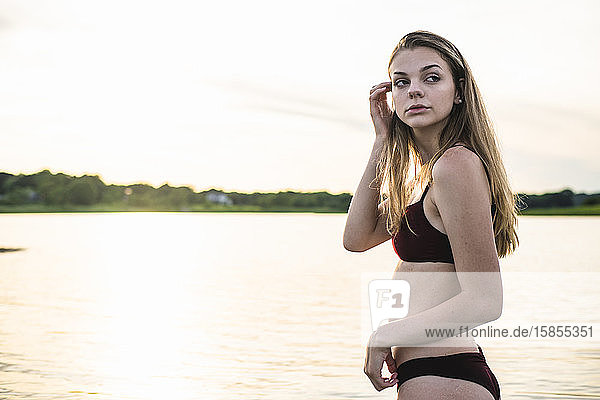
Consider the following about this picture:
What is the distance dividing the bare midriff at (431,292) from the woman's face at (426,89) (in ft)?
1.37

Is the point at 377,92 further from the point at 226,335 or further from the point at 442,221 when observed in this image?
the point at 226,335

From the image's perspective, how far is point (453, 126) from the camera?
8.28ft

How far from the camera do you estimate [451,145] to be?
2.45 m

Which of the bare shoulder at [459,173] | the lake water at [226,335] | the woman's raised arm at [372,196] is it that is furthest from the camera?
the lake water at [226,335]

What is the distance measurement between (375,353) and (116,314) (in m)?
18.4

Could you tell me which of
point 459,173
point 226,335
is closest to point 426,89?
point 459,173

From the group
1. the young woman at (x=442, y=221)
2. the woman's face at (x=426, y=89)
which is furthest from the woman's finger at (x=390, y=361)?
the woman's face at (x=426, y=89)

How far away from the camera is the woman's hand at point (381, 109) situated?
2.79m

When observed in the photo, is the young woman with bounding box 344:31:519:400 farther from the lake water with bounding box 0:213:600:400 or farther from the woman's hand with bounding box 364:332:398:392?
the lake water with bounding box 0:213:600:400

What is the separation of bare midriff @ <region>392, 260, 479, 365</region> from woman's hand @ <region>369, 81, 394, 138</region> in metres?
0.48

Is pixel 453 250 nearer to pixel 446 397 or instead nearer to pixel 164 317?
pixel 446 397

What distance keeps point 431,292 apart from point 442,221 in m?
0.22

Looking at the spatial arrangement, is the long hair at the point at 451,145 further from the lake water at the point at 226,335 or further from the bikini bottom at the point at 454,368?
the lake water at the point at 226,335

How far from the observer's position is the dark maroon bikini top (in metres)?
2.43
